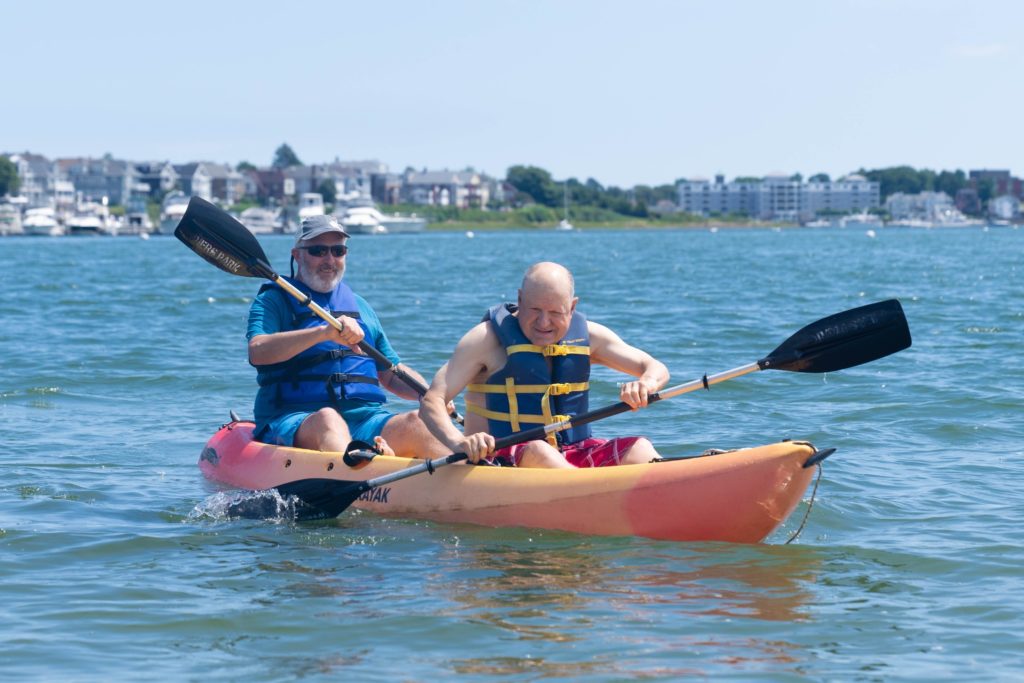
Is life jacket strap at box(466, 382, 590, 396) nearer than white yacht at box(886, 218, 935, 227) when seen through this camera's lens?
Yes

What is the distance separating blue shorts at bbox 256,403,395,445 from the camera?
711cm

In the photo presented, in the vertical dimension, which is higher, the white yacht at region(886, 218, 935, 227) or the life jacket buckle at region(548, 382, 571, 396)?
the life jacket buckle at region(548, 382, 571, 396)

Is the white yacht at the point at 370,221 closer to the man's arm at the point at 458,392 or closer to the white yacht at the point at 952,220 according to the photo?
the white yacht at the point at 952,220

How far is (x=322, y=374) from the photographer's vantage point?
720 cm

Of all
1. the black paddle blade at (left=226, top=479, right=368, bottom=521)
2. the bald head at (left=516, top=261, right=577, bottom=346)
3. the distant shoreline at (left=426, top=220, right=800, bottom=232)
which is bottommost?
the distant shoreline at (left=426, top=220, right=800, bottom=232)

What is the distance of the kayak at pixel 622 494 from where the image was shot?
5.83 meters

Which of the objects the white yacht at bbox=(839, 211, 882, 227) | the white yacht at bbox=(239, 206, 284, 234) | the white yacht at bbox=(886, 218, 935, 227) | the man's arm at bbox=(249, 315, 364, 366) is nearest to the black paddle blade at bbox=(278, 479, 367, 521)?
the man's arm at bbox=(249, 315, 364, 366)

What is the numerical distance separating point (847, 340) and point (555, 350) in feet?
4.14

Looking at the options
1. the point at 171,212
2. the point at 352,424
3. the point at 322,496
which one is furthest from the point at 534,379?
the point at 171,212

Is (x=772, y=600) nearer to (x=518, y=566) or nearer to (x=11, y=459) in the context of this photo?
(x=518, y=566)

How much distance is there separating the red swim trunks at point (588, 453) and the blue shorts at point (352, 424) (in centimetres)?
82

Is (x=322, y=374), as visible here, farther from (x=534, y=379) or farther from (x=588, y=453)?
(x=588, y=453)

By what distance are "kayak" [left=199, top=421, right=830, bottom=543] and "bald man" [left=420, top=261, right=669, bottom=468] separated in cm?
18

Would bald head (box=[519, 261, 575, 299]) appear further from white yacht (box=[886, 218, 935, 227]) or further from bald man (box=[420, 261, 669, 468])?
white yacht (box=[886, 218, 935, 227])
